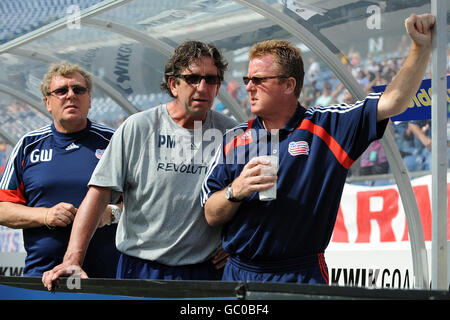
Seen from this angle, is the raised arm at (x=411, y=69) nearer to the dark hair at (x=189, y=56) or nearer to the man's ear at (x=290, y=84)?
the man's ear at (x=290, y=84)

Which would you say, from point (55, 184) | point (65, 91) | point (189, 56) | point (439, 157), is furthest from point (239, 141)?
point (65, 91)

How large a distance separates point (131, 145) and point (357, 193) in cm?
406

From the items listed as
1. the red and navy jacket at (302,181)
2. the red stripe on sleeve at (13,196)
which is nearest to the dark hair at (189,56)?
the red and navy jacket at (302,181)

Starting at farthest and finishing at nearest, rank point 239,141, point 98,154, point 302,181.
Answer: point 98,154
point 239,141
point 302,181

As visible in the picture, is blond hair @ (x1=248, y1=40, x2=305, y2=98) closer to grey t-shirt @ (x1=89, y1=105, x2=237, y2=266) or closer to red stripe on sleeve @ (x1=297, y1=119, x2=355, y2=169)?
red stripe on sleeve @ (x1=297, y1=119, x2=355, y2=169)

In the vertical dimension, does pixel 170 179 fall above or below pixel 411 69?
below

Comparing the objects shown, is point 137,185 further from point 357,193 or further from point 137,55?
point 357,193

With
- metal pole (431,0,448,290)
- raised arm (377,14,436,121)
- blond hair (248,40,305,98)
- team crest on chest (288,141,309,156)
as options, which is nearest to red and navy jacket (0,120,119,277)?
blond hair (248,40,305,98)

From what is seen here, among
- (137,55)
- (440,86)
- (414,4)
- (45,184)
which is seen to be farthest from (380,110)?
(137,55)

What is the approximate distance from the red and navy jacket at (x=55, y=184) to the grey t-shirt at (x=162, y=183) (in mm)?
797

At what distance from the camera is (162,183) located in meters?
3.75

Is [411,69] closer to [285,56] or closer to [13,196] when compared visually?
[285,56]

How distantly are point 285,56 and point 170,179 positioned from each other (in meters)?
0.88
